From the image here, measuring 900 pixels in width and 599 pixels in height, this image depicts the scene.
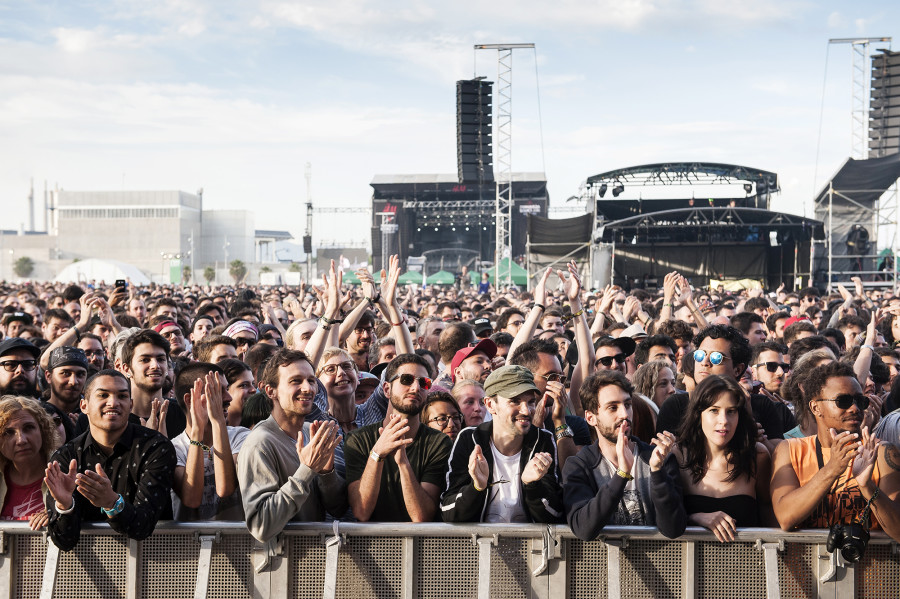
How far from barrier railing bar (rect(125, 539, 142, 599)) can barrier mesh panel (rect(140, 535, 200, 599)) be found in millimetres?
16

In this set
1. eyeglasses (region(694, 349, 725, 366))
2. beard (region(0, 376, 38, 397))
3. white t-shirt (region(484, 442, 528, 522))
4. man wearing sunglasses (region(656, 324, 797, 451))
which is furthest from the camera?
beard (region(0, 376, 38, 397))

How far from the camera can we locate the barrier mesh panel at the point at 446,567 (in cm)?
380

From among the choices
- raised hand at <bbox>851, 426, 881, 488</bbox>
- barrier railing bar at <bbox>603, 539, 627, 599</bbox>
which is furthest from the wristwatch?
raised hand at <bbox>851, 426, 881, 488</bbox>

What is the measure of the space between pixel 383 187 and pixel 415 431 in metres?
66.0

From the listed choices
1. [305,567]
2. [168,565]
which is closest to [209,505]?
[168,565]

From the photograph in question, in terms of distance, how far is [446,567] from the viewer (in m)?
3.83

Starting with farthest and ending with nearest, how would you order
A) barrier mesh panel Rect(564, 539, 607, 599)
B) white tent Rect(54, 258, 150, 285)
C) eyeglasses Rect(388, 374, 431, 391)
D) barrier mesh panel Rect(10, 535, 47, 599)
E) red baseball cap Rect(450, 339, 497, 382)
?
1. white tent Rect(54, 258, 150, 285)
2. red baseball cap Rect(450, 339, 497, 382)
3. eyeglasses Rect(388, 374, 431, 391)
4. barrier mesh panel Rect(10, 535, 47, 599)
5. barrier mesh panel Rect(564, 539, 607, 599)

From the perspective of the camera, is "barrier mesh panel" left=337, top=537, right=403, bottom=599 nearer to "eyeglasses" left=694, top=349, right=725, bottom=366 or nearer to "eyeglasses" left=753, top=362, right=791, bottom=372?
"eyeglasses" left=694, top=349, right=725, bottom=366

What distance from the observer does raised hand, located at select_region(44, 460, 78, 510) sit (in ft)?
12.3

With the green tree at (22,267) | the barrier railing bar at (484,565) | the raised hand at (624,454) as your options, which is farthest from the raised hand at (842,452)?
→ the green tree at (22,267)

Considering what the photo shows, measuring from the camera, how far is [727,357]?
5.87 metres

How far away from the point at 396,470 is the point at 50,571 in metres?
1.53

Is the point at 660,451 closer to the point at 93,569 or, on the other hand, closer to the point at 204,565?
the point at 204,565

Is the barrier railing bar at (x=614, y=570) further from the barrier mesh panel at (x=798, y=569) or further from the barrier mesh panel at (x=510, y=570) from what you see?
the barrier mesh panel at (x=798, y=569)
